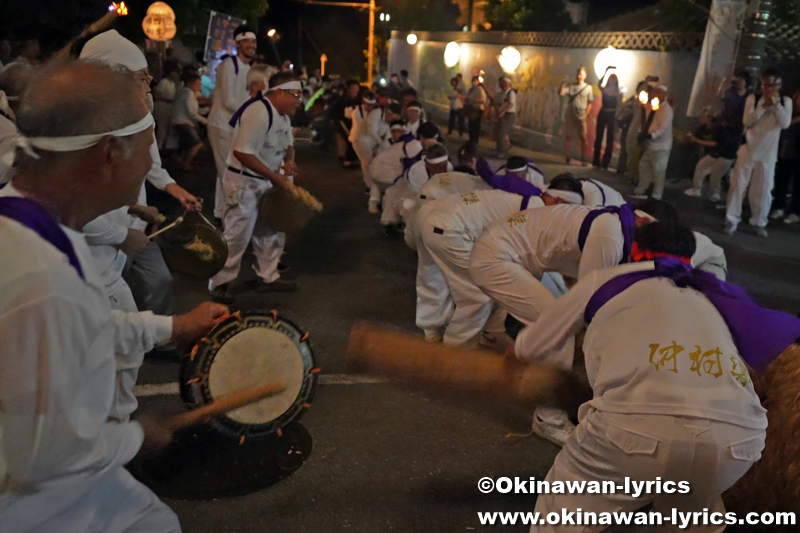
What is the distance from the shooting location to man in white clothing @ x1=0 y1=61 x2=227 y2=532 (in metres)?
1.30

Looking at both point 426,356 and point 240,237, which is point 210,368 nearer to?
point 426,356

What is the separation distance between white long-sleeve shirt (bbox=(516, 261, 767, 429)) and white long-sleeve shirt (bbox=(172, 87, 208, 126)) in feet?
37.2

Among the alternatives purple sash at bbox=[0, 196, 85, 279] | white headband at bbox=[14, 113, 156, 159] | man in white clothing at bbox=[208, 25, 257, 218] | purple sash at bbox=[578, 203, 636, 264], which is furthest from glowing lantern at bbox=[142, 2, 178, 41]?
purple sash at bbox=[0, 196, 85, 279]

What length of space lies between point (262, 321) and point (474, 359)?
1092 millimetres

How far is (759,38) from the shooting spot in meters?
12.1

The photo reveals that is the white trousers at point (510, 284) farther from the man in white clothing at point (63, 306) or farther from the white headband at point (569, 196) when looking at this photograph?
the man in white clothing at point (63, 306)

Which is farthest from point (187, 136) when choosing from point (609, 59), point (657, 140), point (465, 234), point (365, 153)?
point (609, 59)

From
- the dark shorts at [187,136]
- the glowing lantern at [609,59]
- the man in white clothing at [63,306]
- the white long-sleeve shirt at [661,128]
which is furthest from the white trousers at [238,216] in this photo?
the glowing lantern at [609,59]

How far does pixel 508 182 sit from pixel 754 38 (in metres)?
9.32

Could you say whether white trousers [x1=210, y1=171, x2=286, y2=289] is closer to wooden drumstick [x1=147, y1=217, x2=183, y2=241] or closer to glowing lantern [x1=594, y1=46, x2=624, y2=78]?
wooden drumstick [x1=147, y1=217, x2=183, y2=241]

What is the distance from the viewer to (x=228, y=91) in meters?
8.48

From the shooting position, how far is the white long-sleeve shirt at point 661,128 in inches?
457

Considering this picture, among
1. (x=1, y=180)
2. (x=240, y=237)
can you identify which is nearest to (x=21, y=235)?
(x=1, y=180)

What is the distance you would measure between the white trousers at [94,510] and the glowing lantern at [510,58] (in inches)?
814
